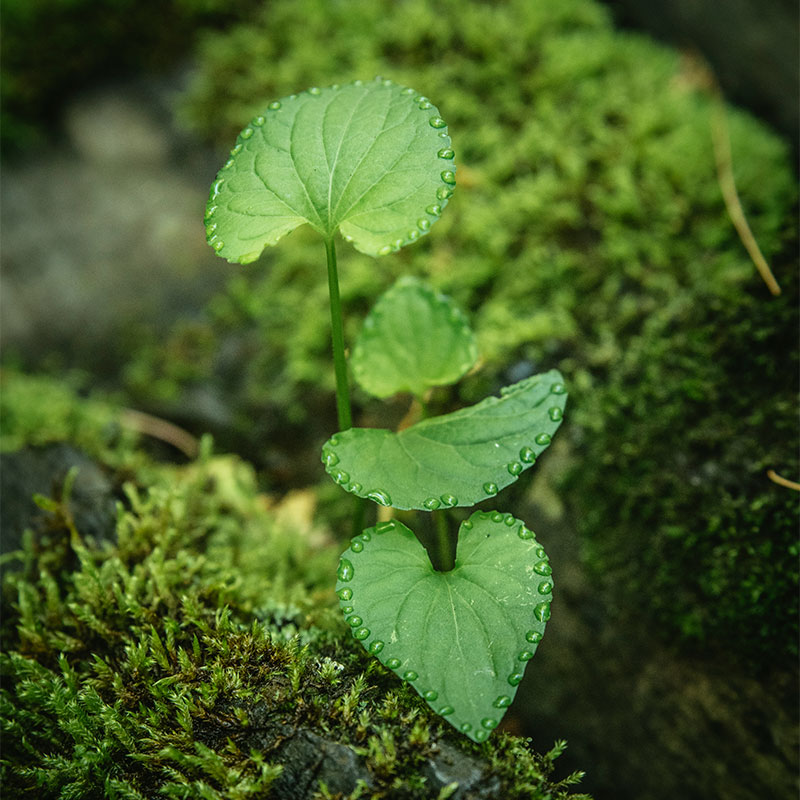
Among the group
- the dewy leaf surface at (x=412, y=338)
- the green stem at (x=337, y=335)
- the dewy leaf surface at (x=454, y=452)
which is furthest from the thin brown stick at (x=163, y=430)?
the dewy leaf surface at (x=454, y=452)

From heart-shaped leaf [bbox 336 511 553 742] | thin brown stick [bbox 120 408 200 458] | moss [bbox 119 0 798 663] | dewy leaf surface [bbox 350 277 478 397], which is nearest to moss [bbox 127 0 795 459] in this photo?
moss [bbox 119 0 798 663]

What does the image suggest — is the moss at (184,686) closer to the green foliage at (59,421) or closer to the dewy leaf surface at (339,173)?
the green foliage at (59,421)

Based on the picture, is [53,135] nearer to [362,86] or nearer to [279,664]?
[362,86]

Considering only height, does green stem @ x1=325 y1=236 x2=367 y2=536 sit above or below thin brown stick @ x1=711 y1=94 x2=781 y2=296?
below

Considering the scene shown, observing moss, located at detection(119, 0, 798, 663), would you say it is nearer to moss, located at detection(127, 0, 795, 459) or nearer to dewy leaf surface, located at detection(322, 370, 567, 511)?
moss, located at detection(127, 0, 795, 459)

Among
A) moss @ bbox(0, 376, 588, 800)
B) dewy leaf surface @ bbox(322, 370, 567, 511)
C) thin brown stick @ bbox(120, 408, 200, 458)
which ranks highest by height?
dewy leaf surface @ bbox(322, 370, 567, 511)

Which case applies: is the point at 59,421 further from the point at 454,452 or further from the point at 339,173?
the point at 454,452
